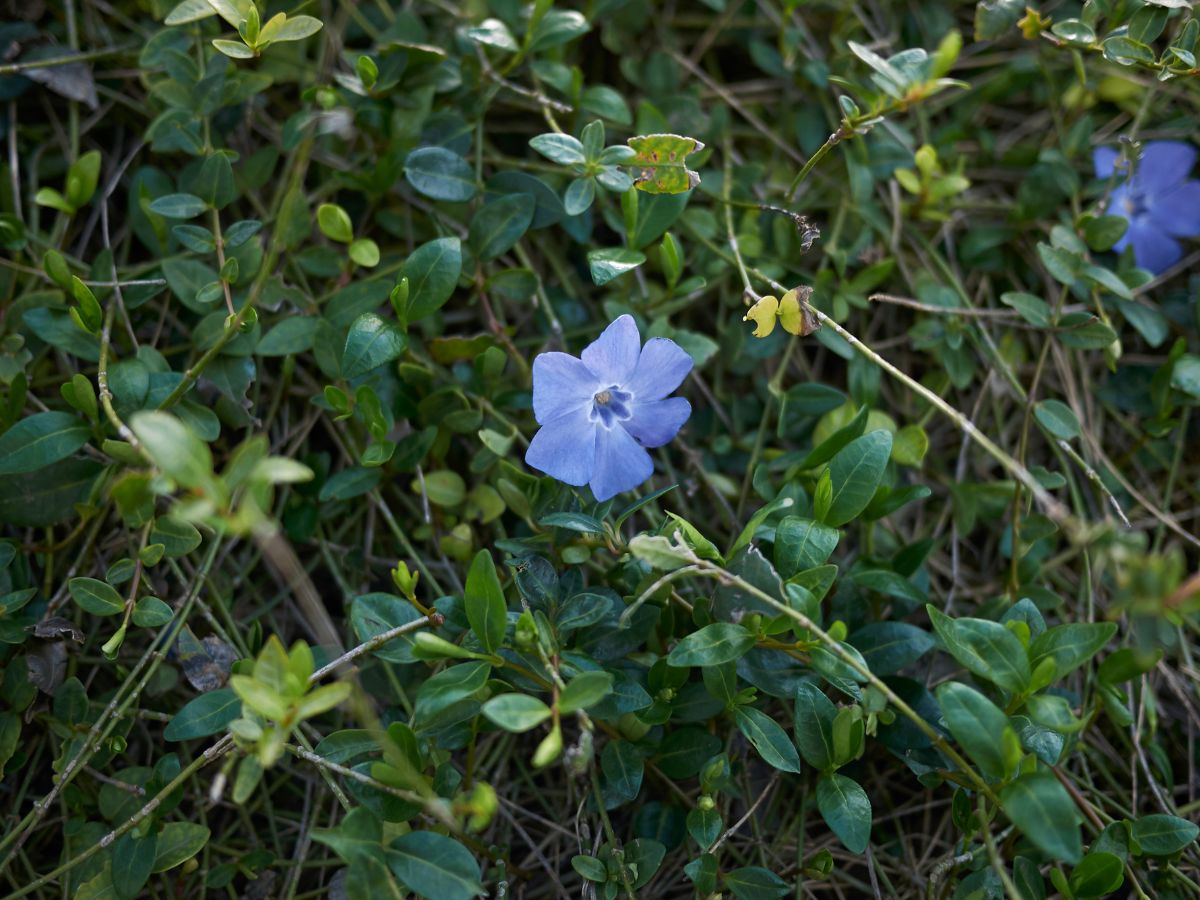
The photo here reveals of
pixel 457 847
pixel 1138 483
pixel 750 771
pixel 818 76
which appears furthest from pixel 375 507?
pixel 1138 483

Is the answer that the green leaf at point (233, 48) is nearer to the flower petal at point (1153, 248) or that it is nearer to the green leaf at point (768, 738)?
the green leaf at point (768, 738)

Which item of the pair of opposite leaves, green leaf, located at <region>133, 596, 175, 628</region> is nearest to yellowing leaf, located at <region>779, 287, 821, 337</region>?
the pair of opposite leaves

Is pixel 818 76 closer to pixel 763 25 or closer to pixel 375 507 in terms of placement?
pixel 763 25

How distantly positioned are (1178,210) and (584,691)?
1.79 meters

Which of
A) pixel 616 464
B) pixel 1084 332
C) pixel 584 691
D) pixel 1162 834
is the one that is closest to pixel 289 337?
pixel 616 464

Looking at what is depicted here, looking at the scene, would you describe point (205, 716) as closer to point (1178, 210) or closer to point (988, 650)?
point (988, 650)

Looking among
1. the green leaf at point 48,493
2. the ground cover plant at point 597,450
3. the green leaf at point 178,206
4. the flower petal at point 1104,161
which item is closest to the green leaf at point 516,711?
the ground cover plant at point 597,450

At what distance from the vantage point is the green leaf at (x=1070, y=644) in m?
1.43

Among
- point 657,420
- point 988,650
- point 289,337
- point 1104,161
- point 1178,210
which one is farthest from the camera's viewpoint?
point 1178,210

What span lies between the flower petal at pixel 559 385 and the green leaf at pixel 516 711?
1.50 feet

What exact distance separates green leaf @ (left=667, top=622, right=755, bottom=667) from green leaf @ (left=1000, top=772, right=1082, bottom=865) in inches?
15.7

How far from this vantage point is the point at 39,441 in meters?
1.62

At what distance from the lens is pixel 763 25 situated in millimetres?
2258

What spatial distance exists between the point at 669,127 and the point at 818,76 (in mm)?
359
